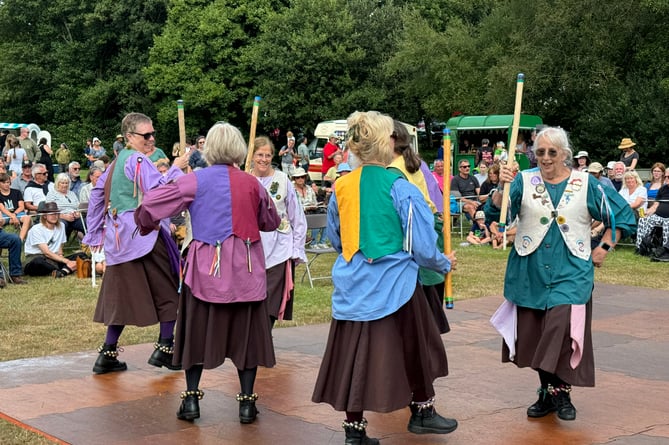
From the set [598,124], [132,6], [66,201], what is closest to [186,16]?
[132,6]

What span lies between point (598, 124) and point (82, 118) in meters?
28.8

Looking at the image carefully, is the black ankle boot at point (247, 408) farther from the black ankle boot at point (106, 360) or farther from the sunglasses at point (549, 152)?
the sunglasses at point (549, 152)

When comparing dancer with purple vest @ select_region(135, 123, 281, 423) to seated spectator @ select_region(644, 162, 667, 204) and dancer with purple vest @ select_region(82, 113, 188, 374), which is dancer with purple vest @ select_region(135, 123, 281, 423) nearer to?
dancer with purple vest @ select_region(82, 113, 188, 374)

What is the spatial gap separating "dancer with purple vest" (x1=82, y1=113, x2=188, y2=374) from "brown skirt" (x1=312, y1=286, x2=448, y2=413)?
2.29 m

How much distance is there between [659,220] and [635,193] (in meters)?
0.78

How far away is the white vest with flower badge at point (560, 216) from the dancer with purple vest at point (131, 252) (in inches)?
104

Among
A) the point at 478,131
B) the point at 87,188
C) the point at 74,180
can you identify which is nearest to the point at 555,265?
the point at 87,188

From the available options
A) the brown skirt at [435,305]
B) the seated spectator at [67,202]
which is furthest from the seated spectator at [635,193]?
the brown skirt at [435,305]

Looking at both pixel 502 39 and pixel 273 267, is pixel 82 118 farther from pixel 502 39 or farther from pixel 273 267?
pixel 273 267

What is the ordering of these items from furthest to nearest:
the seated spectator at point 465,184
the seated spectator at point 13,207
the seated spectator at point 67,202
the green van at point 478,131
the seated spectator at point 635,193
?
the green van at point 478,131 < the seated spectator at point 465,184 < the seated spectator at point 635,193 < the seated spectator at point 67,202 < the seated spectator at point 13,207

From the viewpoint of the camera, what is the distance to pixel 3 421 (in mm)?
5926

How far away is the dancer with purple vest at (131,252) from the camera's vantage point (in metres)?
7.06

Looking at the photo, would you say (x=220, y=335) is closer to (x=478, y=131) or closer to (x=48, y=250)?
(x=48, y=250)

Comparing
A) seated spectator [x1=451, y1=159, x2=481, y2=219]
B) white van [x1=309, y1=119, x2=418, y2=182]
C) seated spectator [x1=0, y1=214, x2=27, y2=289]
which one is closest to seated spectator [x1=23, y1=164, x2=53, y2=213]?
seated spectator [x1=0, y1=214, x2=27, y2=289]
